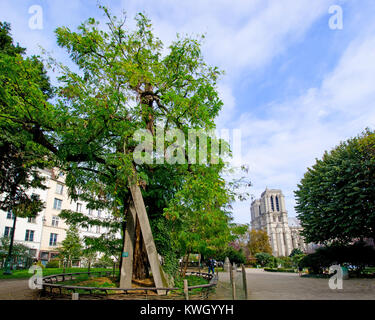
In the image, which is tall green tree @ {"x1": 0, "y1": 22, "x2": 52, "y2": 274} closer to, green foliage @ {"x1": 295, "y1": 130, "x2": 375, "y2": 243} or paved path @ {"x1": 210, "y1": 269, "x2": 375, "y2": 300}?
paved path @ {"x1": 210, "y1": 269, "x2": 375, "y2": 300}

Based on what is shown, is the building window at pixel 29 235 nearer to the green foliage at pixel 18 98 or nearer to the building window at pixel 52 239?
the building window at pixel 52 239

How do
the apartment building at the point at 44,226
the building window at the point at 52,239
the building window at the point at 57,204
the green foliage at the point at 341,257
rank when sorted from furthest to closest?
1. the building window at the point at 57,204
2. the building window at the point at 52,239
3. the apartment building at the point at 44,226
4. the green foliage at the point at 341,257

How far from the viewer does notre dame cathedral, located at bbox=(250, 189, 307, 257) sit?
127000 mm

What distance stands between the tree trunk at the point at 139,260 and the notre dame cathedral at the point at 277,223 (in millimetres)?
122701

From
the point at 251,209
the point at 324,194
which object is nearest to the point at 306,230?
the point at 324,194

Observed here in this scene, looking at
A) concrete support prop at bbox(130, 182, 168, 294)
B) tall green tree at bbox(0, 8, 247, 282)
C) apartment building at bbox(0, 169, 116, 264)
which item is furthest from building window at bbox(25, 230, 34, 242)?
concrete support prop at bbox(130, 182, 168, 294)

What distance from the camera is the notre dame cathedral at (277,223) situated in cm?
12700

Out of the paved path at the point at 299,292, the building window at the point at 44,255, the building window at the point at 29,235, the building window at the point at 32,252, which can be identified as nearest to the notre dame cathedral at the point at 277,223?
the building window at the point at 44,255

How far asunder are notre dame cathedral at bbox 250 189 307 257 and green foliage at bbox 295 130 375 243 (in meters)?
107

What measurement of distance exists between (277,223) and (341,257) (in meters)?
113

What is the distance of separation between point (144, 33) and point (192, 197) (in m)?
9.05

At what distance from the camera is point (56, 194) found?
42.2m

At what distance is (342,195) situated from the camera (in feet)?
72.0
